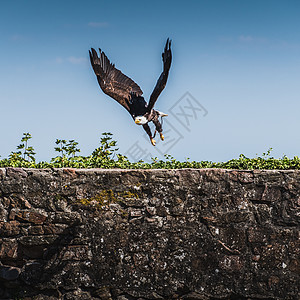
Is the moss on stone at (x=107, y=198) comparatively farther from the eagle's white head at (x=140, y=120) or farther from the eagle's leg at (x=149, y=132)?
the eagle's leg at (x=149, y=132)

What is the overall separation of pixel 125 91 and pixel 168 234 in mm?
3011

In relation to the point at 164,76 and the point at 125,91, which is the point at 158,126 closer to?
the point at 125,91

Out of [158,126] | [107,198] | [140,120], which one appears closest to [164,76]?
[140,120]

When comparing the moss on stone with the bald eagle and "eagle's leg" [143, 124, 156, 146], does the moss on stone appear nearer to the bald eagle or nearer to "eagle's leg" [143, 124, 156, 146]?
the bald eagle

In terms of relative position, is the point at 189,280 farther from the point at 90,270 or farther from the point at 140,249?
the point at 90,270

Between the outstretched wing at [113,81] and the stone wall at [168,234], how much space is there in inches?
90.9

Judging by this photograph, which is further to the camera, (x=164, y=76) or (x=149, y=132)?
(x=149, y=132)

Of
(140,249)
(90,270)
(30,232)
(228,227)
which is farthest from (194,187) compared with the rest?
(30,232)

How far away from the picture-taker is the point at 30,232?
16.3 ft

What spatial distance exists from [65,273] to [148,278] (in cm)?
103

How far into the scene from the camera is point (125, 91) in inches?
274

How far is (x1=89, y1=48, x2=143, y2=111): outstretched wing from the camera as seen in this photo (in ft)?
22.0

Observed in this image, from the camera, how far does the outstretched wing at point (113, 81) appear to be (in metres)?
6.71

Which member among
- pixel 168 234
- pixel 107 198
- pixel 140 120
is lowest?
pixel 168 234
